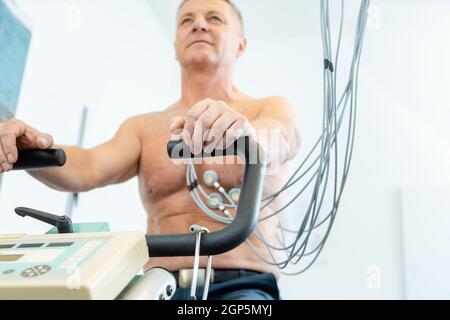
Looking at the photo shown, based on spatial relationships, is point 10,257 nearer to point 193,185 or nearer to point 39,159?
point 39,159

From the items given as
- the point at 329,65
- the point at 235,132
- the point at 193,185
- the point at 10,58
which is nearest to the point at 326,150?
the point at 329,65

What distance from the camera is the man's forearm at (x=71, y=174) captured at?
0.99 m

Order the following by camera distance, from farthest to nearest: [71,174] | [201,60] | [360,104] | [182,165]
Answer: [360,104]
[201,60]
[182,165]
[71,174]

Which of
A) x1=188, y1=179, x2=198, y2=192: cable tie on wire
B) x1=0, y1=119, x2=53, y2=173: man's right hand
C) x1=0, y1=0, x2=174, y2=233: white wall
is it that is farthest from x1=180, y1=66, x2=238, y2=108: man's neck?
x1=0, y1=119, x2=53, y2=173: man's right hand

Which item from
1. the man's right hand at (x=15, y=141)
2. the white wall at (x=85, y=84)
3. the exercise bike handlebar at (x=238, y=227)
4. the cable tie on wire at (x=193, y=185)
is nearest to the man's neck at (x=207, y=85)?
the cable tie on wire at (x=193, y=185)

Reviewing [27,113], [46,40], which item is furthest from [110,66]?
[27,113]

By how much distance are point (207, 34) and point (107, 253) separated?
100 cm

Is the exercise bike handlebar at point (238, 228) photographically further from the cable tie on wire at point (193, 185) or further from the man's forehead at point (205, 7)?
the man's forehead at point (205, 7)

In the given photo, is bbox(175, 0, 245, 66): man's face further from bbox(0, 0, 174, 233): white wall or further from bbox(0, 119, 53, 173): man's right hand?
bbox(0, 119, 53, 173): man's right hand

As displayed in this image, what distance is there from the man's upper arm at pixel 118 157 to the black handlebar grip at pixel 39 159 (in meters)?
0.50

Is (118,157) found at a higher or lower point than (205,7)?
lower

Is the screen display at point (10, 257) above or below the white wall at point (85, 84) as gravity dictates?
below

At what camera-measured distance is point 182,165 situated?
1.20 metres
